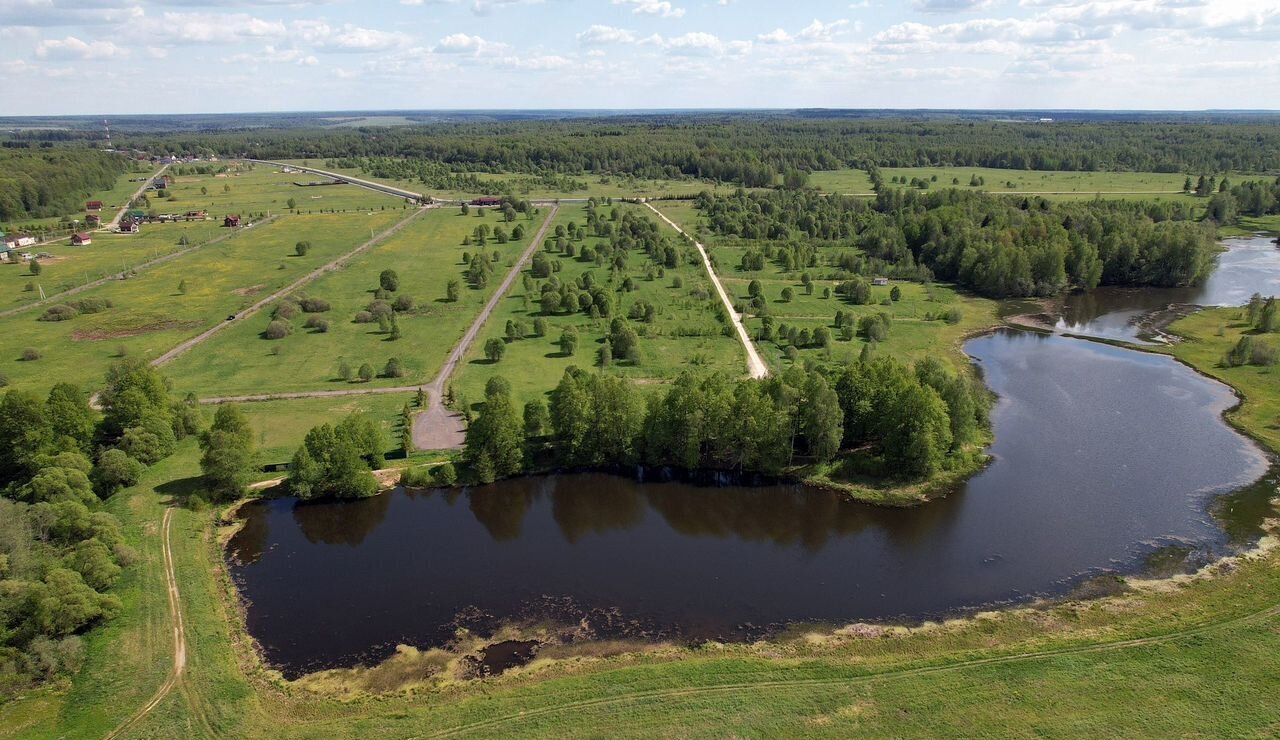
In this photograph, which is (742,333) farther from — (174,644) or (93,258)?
(93,258)

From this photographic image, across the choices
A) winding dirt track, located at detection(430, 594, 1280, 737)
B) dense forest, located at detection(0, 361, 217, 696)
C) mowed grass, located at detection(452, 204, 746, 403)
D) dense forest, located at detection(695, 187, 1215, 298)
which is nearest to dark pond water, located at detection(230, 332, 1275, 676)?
winding dirt track, located at detection(430, 594, 1280, 737)

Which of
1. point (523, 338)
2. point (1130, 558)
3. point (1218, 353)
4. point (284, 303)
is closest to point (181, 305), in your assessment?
point (284, 303)

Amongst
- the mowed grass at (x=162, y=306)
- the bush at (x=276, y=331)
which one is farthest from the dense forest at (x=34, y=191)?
the bush at (x=276, y=331)

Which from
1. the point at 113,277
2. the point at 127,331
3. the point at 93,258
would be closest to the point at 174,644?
the point at 127,331

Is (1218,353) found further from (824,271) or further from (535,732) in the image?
(535,732)

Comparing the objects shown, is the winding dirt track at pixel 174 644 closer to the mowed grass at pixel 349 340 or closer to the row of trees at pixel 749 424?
the row of trees at pixel 749 424

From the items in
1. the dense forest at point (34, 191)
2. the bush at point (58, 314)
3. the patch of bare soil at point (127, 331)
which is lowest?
the patch of bare soil at point (127, 331)
